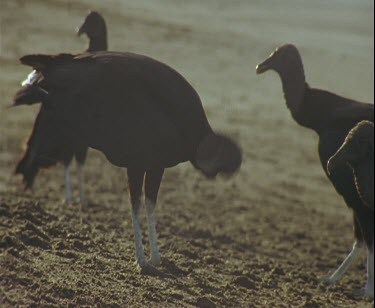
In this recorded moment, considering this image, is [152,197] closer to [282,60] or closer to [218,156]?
[218,156]

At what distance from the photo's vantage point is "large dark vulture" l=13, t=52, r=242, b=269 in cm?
486

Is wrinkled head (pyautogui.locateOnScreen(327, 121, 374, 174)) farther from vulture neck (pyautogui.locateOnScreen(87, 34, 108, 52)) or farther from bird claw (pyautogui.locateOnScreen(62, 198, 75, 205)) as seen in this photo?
bird claw (pyautogui.locateOnScreen(62, 198, 75, 205))

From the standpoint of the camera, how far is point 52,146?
7.23m

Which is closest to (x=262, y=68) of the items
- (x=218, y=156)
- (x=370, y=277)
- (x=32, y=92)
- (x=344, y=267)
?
(x=344, y=267)

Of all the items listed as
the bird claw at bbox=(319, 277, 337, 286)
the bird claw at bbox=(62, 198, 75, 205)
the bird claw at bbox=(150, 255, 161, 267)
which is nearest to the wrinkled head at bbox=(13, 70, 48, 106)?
the bird claw at bbox=(150, 255, 161, 267)

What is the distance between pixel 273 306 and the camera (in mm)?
5027

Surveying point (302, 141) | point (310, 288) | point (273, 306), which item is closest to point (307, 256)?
point (310, 288)

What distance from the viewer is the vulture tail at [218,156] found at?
4.94 m

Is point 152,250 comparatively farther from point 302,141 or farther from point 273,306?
point 302,141

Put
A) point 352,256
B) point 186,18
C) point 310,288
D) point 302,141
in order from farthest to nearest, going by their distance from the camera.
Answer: point 186,18 → point 302,141 → point 352,256 → point 310,288

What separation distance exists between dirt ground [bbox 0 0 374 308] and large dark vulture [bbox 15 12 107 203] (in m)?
0.29

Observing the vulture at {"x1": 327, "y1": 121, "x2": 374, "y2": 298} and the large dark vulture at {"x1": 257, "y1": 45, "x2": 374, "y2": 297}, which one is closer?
the vulture at {"x1": 327, "y1": 121, "x2": 374, "y2": 298}

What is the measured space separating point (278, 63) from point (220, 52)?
907cm

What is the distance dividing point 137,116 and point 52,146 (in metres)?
2.53
